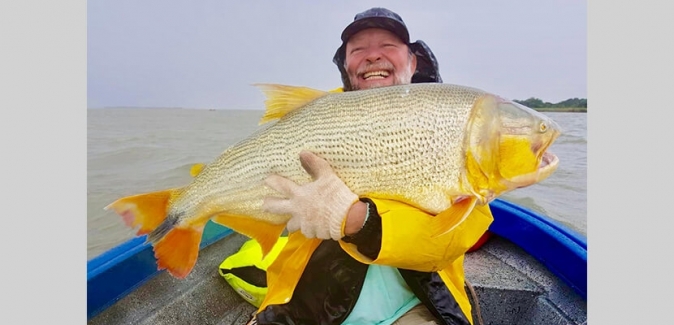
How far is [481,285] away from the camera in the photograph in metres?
1.90

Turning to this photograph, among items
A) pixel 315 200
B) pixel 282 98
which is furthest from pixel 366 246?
pixel 282 98

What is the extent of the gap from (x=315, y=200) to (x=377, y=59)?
74 centimetres

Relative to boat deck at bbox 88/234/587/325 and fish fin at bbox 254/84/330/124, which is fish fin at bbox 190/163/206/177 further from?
boat deck at bbox 88/234/587/325

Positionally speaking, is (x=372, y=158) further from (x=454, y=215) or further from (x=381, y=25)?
(x=381, y=25)

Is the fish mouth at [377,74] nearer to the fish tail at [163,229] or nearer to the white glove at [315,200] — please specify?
the white glove at [315,200]

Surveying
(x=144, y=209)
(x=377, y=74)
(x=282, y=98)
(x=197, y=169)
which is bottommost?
(x=144, y=209)

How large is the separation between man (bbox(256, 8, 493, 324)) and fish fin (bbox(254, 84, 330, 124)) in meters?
0.18

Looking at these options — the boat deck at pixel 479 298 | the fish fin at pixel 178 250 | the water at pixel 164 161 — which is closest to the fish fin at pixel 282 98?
the fish fin at pixel 178 250

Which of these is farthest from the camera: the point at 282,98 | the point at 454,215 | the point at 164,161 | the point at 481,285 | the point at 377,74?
the point at 164,161

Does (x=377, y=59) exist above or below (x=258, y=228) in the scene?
above

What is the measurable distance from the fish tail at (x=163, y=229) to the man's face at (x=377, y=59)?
0.82 meters

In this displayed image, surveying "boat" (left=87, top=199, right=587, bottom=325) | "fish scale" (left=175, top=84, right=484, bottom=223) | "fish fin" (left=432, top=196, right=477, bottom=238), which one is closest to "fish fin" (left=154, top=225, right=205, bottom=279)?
"fish scale" (left=175, top=84, right=484, bottom=223)

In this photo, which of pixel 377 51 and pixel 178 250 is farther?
pixel 377 51

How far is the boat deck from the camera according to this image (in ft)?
5.62
